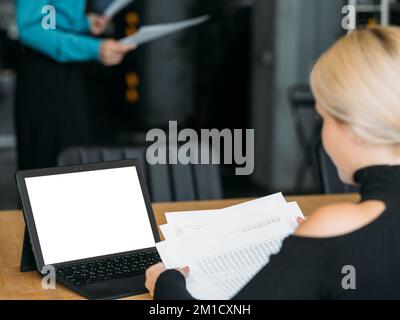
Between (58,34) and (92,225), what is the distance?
1696 mm

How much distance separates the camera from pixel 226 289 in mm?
1560

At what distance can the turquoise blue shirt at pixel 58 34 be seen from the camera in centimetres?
336

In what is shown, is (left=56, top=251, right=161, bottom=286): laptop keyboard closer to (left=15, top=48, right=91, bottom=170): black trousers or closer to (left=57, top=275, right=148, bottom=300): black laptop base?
(left=57, top=275, right=148, bottom=300): black laptop base

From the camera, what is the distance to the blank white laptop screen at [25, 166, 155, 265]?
1798mm

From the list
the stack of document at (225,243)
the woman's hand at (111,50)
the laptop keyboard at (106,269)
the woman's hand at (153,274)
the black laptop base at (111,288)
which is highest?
the woman's hand at (111,50)

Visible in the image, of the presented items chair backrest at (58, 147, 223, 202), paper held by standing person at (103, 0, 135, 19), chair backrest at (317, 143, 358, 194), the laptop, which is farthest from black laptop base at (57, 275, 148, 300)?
paper held by standing person at (103, 0, 135, 19)

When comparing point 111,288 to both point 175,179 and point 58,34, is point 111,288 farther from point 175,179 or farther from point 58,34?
point 58,34

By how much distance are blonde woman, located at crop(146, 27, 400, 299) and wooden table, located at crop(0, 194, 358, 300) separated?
48cm

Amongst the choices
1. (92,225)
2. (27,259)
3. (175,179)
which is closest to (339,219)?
(92,225)

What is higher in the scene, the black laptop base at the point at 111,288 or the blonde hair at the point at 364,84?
the blonde hair at the point at 364,84

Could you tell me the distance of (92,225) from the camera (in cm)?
184

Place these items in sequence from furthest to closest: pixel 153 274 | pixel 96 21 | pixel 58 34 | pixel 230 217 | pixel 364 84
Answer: pixel 96 21
pixel 58 34
pixel 230 217
pixel 153 274
pixel 364 84

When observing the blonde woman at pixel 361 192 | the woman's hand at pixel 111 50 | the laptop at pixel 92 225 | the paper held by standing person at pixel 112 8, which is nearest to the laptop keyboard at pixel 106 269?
the laptop at pixel 92 225

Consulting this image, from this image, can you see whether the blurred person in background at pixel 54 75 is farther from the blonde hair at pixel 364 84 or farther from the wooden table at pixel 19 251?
the blonde hair at pixel 364 84
